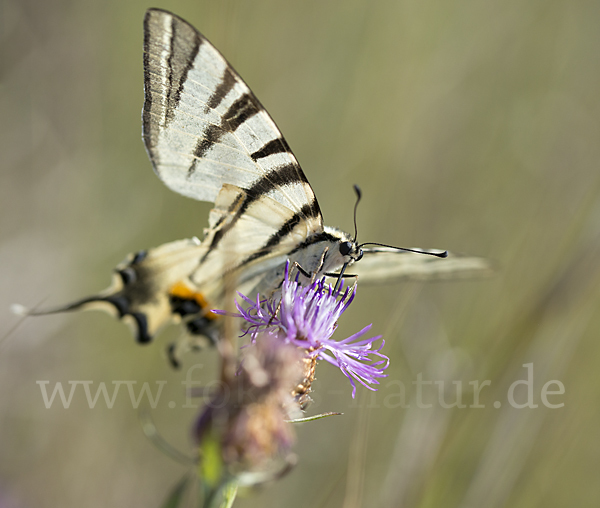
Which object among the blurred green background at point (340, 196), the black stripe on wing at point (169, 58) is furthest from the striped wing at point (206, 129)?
the blurred green background at point (340, 196)

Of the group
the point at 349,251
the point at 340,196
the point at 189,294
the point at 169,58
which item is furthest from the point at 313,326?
the point at 340,196

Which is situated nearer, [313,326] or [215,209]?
[313,326]

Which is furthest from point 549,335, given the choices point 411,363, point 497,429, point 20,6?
Answer: point 20,6

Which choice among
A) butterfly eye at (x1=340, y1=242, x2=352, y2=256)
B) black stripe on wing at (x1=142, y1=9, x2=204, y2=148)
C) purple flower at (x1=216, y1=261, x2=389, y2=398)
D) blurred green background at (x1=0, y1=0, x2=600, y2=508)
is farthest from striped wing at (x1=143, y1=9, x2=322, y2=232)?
blurred green background at (x1=0, y1=0, x2=600, y2=508)

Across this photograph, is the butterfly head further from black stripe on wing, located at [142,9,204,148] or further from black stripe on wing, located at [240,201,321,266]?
black stripe on wing, located at [142,9,204,148]

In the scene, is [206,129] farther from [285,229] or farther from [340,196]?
[340,196]

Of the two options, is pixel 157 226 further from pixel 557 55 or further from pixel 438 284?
pixel 557 55
